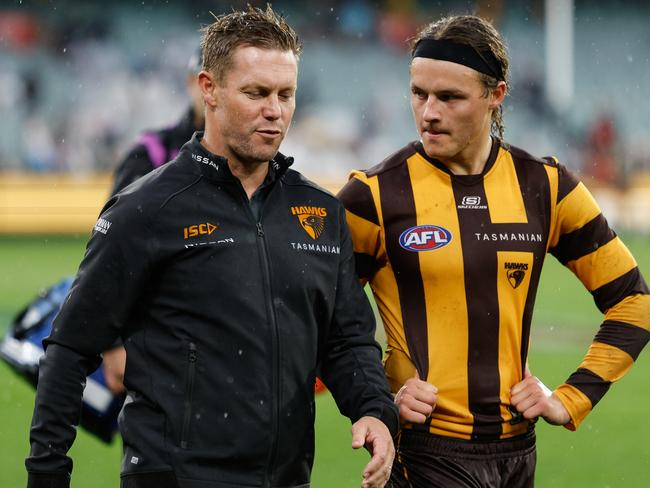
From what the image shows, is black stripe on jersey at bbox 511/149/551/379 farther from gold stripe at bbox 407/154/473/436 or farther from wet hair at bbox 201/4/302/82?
wet hair at bbox 201/4/302/82

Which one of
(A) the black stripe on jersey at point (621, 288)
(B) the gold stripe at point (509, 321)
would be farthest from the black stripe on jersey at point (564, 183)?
(A) the black stripe on jersey at point (621, 288)

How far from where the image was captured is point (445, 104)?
3.72m

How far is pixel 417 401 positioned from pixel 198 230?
854mm

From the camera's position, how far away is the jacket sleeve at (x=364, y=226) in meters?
3.78

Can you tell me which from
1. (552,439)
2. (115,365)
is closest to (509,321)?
(115,365)

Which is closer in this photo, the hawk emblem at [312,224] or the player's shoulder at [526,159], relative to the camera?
the hawk emblem at [312,224]

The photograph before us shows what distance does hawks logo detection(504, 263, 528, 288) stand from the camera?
3.76m

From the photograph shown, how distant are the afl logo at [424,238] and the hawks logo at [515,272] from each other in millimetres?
197

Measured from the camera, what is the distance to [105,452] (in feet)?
24.9

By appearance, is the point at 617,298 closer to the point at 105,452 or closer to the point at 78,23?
the point at 105,452

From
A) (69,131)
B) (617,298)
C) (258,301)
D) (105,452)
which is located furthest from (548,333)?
(69,131)

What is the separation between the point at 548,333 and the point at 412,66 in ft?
29.9

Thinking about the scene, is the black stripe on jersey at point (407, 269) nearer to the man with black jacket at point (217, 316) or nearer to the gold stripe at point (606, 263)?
the man with black jacket at point (217, 316)

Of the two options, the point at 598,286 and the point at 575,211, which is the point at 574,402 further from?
the point at 575,211
